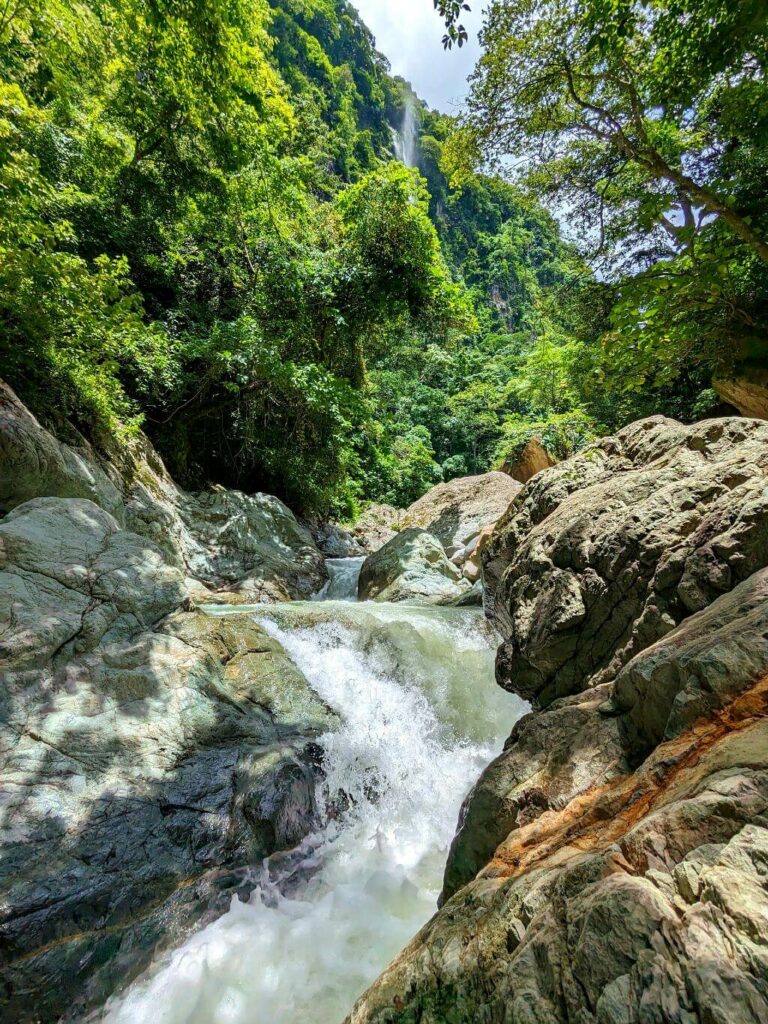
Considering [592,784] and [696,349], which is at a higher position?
[696,349]

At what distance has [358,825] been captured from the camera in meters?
4.16

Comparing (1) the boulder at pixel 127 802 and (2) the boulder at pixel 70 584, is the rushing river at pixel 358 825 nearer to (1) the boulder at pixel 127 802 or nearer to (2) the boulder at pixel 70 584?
(1) the boulder at pixel 127 802

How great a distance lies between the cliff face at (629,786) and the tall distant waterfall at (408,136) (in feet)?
211

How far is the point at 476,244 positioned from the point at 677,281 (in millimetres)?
57375

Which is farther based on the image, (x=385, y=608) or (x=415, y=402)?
(x=415, y=402)

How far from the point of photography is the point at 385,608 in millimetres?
7898

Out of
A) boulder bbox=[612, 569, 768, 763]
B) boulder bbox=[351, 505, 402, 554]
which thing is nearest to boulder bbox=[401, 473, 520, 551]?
boulder bbox=[351, 505, 402, 554]

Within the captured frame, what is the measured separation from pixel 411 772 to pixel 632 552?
3283mm

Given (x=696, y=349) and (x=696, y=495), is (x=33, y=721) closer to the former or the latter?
(x=696, y=495)

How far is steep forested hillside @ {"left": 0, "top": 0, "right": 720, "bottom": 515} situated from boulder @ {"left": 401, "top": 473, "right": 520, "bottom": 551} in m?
2.17

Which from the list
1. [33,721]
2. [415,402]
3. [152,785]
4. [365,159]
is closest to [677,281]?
[152,785]

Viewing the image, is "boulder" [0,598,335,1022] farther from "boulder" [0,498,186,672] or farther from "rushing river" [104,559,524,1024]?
"rushing river" [104,559,524,1024]

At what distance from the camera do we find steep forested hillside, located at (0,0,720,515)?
618 cm

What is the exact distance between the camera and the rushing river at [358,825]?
2770 mm
